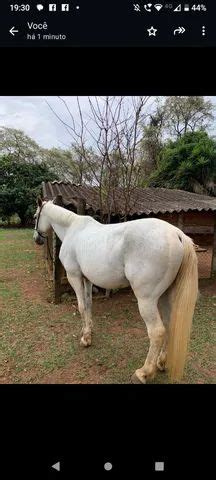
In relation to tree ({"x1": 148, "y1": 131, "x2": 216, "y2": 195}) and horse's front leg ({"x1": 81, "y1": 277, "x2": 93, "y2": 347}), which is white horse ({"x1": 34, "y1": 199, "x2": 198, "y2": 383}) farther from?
tree ({"x1": 148, "y1": 131, "x2": 216, "y2": 195})

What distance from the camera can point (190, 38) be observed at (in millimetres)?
725

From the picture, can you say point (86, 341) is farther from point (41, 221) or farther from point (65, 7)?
point (65, 7)

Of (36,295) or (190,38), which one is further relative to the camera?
(36,295)

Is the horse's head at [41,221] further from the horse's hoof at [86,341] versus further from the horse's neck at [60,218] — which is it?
the horse's hoof at [86,341]

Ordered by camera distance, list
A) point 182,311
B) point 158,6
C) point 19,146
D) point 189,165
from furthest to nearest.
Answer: point 19,146
point 189,165
point 182,311
point 158,6

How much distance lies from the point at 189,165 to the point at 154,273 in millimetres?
9035

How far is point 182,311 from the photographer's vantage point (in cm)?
173

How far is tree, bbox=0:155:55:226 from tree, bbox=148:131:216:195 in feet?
20.4

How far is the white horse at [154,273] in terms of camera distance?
68.2 inches

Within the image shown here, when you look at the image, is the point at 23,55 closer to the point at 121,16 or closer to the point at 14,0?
the point at 14,0
